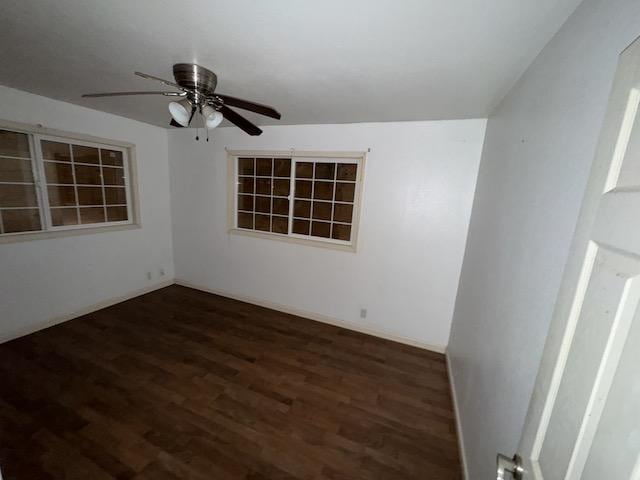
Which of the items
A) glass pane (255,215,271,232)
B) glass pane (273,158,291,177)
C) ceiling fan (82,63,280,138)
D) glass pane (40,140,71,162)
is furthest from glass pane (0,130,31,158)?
glass pane (273,158,291,177)

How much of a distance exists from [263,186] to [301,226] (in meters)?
0.77

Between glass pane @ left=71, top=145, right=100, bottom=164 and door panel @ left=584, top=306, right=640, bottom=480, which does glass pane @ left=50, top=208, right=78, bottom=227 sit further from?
door panel @ left=584, top=306, right=640, bottom=480

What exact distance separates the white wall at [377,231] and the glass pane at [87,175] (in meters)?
0.88

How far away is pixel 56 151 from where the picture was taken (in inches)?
101

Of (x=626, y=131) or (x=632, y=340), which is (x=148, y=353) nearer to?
(x=632, y=340)

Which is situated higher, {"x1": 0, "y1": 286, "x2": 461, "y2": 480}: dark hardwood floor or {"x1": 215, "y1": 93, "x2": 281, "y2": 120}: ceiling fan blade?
{"x1": 215, "y1": 93, "x2": 281, "y2": 120}: ceiling fan blade

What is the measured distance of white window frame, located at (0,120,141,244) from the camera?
7.69 ft

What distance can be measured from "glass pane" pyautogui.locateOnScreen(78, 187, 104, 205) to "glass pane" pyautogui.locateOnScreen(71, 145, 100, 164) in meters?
0.33

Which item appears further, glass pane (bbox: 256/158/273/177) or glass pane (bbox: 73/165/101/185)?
glass pane (bbox: 256/158/273/177)

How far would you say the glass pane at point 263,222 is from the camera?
3299 millimetres

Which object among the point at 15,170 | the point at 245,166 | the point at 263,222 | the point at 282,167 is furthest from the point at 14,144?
the point at 282,167

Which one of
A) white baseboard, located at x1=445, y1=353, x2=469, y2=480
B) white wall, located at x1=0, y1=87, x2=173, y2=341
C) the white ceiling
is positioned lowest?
white baseboard, located at x1=445, y1=353, x2=469, y2=480

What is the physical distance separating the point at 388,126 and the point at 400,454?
9.16ft

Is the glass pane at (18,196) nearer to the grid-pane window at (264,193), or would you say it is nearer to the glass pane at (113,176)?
the glass pane at (113,176)
